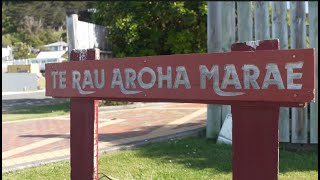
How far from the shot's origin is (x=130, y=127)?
30.1ft

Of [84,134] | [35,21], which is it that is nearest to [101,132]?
[84,134]

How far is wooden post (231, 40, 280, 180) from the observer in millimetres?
2734

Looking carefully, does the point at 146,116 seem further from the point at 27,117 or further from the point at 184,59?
the point at 184,59

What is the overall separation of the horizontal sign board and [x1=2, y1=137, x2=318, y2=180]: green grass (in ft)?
6.08

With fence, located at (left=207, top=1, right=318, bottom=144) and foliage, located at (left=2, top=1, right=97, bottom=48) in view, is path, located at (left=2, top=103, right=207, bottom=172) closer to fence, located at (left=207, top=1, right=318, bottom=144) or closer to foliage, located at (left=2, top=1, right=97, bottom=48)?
fence, located at (left=207, top=1, right=318, bottom=144)

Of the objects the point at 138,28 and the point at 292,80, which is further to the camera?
the point at 138,28

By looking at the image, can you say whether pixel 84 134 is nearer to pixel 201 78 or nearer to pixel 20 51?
pixel 201 78

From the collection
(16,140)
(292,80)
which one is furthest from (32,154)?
(292,80)

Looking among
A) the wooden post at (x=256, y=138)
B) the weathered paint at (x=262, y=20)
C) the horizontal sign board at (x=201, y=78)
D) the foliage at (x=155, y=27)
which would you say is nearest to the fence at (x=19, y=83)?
the foliage at (x=155, y=27)

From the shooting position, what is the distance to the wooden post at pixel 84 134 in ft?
12.0

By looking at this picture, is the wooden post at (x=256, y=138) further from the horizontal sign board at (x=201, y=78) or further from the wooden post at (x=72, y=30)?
the wooden post at (x=72, y=30)

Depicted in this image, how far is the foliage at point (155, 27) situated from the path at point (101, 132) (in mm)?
2804

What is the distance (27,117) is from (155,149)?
5.84 metres

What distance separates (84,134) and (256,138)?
154cm
